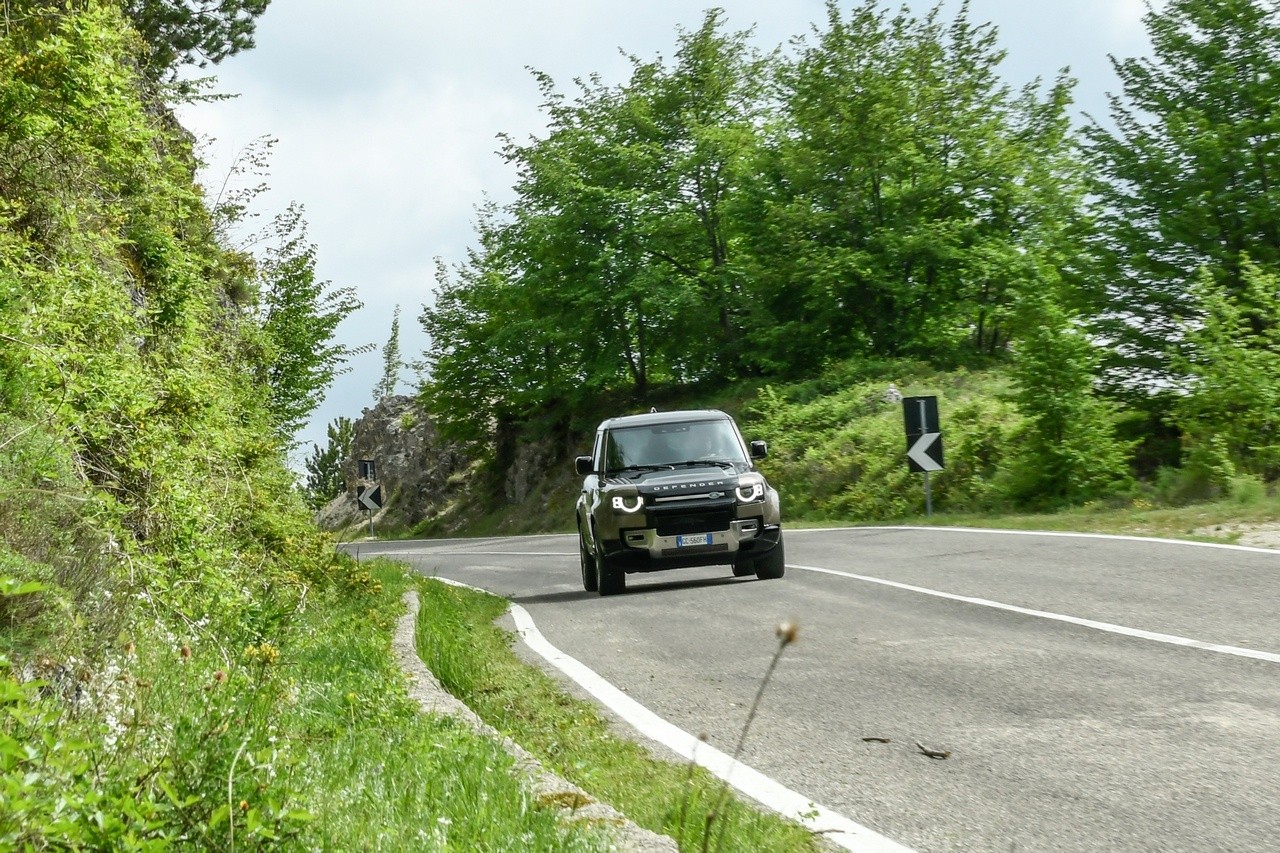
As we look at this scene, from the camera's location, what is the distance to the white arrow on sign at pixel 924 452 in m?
25.2

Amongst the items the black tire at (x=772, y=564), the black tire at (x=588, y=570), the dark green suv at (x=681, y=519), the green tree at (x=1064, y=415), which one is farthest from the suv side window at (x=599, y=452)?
the green tree at (x=1064, y=415)

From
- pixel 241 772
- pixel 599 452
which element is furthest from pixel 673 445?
pixel 241 772

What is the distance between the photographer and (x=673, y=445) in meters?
15.9

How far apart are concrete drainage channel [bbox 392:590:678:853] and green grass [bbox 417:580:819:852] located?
139 mm

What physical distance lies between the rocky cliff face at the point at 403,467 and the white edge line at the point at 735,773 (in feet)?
166

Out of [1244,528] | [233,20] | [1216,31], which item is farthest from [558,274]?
[1244,528]

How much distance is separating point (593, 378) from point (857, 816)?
42776 mm

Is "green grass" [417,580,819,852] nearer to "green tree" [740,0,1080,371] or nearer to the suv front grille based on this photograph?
the suv front grille

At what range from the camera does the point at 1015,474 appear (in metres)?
25.2

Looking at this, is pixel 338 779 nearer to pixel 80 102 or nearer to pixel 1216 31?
pixel 80 102

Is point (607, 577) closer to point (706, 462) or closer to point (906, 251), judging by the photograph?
point (706, 462)

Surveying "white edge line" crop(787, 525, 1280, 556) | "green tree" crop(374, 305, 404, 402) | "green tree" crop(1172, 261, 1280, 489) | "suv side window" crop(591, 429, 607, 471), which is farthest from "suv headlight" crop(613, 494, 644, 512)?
"green tree" crop(374, 305, 404, 402)

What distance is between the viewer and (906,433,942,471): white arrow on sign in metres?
25.2

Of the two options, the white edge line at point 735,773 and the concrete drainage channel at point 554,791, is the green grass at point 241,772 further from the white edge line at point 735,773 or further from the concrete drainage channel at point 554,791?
the white edge line at point 735,773
